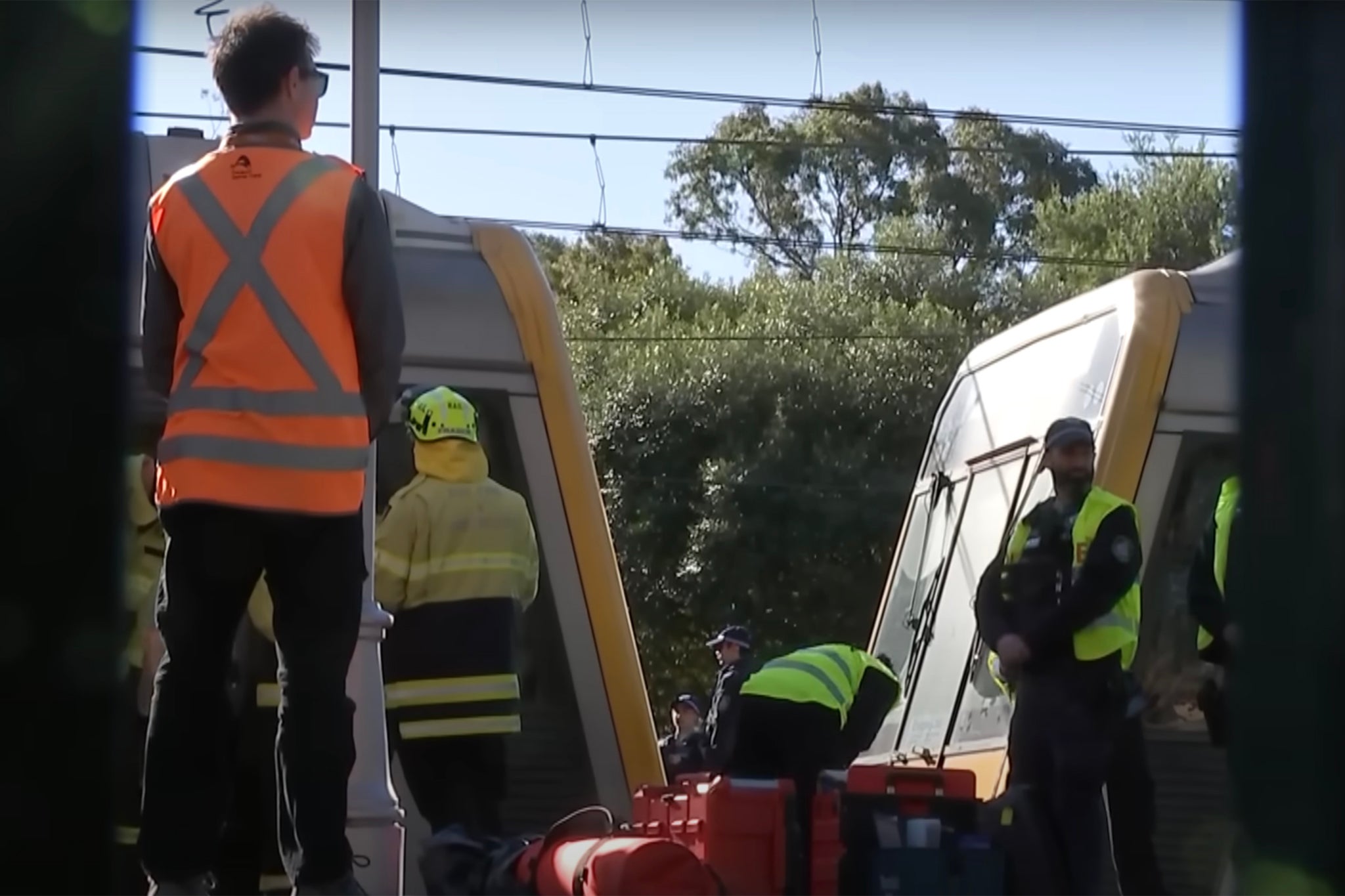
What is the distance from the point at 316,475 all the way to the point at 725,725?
13.1ft

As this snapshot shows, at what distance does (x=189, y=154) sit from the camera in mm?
8062

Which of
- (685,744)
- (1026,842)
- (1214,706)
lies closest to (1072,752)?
(1026,842)

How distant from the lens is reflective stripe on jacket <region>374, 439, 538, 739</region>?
6957 mm

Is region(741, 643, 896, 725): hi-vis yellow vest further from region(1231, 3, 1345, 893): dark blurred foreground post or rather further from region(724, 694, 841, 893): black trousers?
region(1231, 3, 1345, 893): dark blurred foreground post

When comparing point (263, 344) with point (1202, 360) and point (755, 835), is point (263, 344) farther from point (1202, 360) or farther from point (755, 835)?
point (1202, 360)

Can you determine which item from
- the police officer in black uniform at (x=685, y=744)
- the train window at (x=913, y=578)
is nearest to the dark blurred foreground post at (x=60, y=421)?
the train window at (x=913, y=578)

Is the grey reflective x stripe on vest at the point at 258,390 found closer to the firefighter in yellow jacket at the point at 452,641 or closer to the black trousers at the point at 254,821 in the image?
the black trousers at the point at 254,821

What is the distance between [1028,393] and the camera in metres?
9.80

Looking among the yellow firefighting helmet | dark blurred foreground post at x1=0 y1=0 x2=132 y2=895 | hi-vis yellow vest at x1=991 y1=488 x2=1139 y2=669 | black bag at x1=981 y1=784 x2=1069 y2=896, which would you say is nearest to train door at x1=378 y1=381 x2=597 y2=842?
the yellow firefighting helmet

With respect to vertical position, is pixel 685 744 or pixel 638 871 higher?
pixel 638 871

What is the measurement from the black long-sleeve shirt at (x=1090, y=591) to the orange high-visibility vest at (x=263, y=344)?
3065mm

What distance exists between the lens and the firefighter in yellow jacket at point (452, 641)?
22.8 ft

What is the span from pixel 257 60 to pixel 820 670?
3.61 m

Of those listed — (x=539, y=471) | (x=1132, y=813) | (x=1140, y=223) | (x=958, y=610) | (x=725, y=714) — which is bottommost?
(x=1132, y=813)
